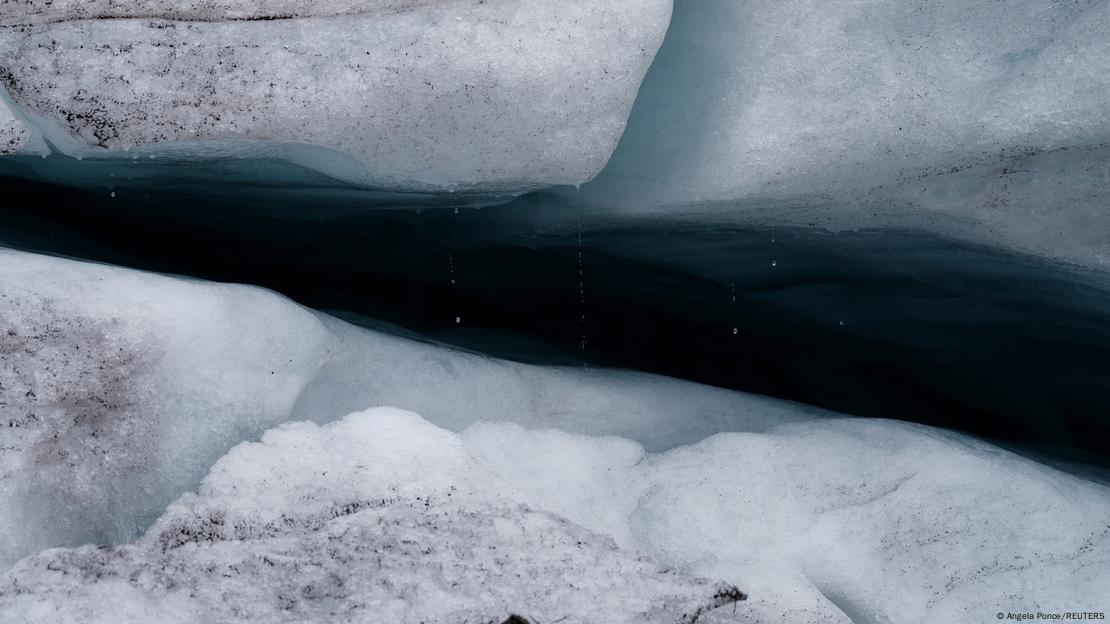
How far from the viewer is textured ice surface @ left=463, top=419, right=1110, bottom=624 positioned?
1247mm

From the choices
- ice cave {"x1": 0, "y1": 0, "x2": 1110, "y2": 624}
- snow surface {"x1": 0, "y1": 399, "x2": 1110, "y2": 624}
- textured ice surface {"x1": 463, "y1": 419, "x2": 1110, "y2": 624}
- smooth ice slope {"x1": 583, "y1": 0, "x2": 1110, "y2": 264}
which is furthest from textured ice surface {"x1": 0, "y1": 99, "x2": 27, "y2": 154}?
smooth ice slope {"x1": 583, "y1": 0, "x2": 1110, "y2": 264}

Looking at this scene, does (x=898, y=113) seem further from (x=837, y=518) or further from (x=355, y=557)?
(x=355, y=557)

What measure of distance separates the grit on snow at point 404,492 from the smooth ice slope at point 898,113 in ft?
1.24

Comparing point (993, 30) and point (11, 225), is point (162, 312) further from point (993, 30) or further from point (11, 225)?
point (993, 30)

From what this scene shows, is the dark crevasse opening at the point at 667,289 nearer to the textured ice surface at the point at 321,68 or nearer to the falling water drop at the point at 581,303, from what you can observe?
the falling water drop at the point at 581,303

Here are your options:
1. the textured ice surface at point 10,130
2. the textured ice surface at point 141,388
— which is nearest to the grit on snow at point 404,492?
the textured ice surface at point 141,388

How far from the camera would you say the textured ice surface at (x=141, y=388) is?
118 cm

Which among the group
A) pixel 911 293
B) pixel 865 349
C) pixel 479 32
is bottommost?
pixel 865 349

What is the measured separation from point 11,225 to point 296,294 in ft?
1.56

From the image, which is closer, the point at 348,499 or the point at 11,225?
the point at 348,499

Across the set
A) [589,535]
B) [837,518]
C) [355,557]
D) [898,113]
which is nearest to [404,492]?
[355,557]

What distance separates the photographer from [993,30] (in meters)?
1.39

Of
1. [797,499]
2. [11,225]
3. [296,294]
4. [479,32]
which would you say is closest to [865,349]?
[797,499]

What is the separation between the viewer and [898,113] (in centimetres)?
139
